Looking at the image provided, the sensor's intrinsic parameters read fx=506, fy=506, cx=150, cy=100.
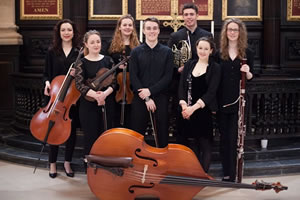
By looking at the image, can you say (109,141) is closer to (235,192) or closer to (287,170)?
(235,192)

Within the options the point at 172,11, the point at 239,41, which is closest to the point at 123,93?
the point at 239,41

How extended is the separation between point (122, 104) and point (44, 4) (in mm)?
3186

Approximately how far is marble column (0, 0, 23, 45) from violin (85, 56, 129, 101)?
319cm

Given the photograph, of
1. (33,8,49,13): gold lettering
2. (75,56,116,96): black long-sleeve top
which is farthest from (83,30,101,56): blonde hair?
(33,8,49,13): gold lettering

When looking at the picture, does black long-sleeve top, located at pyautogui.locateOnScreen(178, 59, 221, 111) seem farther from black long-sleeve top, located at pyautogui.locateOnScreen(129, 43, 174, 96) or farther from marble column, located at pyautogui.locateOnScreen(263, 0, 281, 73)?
marble column, located at pyautogui.locateOnScreen(263, 0, 281, 73)

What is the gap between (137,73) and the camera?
4.95 metres

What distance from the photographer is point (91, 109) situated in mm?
5109

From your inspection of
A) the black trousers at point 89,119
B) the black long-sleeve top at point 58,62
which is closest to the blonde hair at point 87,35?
the black long-sleeve top at point 58,62

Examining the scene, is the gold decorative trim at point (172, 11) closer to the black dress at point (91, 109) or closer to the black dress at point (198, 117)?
the black dress at point (91, 109)

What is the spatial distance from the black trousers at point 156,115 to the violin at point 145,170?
658 millimetres

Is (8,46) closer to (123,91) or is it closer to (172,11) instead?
(172,11)

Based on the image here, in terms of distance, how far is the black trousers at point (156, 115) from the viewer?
16.3 ft

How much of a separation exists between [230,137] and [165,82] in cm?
88

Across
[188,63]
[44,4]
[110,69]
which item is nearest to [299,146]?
[188,63]
